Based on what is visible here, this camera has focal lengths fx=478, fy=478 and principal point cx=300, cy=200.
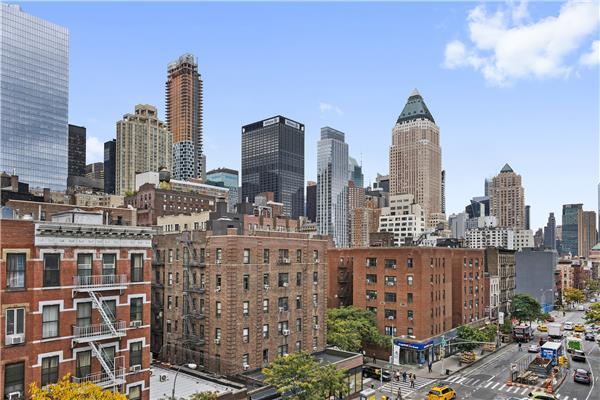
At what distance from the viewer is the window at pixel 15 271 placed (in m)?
30.1

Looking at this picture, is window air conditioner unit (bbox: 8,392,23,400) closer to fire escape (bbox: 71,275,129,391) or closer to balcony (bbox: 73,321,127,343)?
fire escape (bbox: 71,275,129,391)

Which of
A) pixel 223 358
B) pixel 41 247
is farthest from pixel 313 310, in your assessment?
pixel 41 247

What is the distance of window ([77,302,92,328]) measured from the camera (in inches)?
1313

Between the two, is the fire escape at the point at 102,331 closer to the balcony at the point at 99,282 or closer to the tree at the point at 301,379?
the balcony at the point at 99,282

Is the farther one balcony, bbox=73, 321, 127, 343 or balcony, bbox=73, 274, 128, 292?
balcony, bbox=73, 274, 128, 292

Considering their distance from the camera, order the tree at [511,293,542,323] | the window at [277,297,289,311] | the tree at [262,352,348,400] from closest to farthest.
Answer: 1. the tree at [262,352,348,400]
2. the window at [277,297,289,311]
3. the tree at [511,293,542,323]

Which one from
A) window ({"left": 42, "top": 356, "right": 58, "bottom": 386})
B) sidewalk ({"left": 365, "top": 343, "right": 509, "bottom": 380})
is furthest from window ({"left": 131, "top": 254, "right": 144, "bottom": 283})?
sidewalk ({"left": 365, "top": 343, "right": 509, "bottom": 380})

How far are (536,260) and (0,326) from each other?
141 meters

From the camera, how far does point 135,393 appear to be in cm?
3628

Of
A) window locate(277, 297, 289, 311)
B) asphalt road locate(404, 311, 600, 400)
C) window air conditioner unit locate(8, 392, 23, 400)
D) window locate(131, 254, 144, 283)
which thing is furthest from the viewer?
asphalt road locate(404, 311, 600, 400)

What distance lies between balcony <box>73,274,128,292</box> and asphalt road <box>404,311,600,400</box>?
1543 inches

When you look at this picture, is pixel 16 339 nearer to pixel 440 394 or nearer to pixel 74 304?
pixel 74 304

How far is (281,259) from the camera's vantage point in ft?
185

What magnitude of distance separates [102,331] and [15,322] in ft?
19.1
